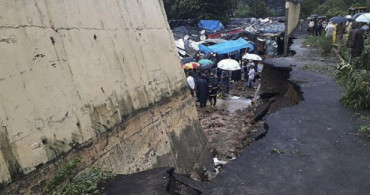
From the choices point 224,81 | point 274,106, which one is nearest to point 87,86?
point 274,106

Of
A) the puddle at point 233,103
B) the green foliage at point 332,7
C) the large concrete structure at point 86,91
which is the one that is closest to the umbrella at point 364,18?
the puddle at point 233,103

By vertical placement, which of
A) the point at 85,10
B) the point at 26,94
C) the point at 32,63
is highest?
the point at 85,10

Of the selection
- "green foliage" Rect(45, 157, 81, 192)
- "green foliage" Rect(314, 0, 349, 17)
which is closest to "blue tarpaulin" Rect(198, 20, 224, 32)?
"green foliage" Rect(314, 0, 349, 17)

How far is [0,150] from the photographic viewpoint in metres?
2.96

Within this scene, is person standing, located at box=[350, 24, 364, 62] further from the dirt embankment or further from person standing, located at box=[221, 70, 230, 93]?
person standing, located at box=[221, 70, 230, 93]

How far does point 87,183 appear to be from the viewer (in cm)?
356

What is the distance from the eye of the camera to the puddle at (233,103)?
12.9m

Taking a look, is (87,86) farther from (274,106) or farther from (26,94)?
(274,106)

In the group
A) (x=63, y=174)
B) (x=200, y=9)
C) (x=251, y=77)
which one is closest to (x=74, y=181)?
(x=63, y=174)

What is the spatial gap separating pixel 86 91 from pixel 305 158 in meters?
2.92

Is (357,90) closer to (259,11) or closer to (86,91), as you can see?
(86,91)

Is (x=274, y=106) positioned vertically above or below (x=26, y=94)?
below

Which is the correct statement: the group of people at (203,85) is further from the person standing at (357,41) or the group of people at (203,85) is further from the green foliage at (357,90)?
the green foliage at (357,90)

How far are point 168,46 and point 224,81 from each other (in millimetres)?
8374
